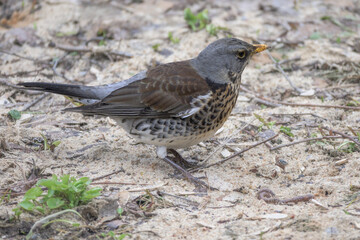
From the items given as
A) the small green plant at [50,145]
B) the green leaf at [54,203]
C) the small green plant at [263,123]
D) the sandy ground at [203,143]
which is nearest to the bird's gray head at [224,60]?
the small green plant at [263,123]

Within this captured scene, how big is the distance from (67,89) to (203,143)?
65.7 inches

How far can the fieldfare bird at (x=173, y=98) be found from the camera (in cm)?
483

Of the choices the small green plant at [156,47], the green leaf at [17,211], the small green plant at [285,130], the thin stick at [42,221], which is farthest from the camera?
the small green plant at [156,47]

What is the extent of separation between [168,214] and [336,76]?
396 cm

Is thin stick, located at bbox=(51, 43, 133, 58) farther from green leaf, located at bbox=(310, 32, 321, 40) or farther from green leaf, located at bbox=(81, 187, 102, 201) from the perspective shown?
green leaf, located at bbox=(81, 187, 102, 201)

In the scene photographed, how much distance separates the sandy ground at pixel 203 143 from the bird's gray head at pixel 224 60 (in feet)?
2.76

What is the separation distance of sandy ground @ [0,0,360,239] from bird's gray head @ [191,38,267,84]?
33.1 inches

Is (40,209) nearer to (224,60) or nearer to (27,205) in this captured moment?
(27,205)

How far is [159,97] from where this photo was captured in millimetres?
4918

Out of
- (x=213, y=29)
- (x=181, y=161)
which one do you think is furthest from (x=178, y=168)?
(x=213, y=29)

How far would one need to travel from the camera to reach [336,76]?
694cm

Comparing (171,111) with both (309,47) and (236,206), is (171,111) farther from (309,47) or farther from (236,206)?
(309,47)

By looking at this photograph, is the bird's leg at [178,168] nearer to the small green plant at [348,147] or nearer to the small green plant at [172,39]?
the small green plant at [348,147]

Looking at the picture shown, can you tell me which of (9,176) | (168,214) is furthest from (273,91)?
(9,176)
